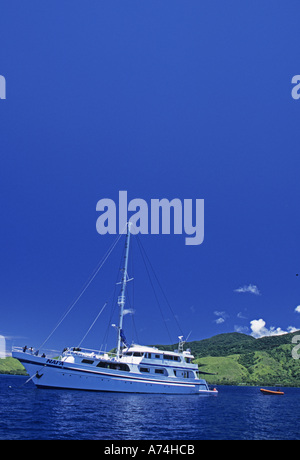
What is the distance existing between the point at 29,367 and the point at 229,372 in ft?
580

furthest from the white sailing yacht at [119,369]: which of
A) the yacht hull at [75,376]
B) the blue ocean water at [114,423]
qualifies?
the blue ocean water at [114,423]

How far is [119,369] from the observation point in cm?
4781

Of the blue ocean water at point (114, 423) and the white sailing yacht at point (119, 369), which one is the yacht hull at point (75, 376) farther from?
the blue ocean water at point (114, 423)

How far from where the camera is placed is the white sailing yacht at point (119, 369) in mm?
44578

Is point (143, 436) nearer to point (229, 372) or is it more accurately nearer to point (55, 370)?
point (55, 370)

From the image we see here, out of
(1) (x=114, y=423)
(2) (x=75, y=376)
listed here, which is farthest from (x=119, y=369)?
(1) (x=114, y=423)

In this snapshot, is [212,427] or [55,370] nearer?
[212,427]

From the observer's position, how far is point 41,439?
19750mm

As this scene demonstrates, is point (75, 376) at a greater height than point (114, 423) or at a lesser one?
lesser

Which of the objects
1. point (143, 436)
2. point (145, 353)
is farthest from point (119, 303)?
point (143, 436)

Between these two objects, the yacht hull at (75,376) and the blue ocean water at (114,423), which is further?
the yacht hull at (75,376)

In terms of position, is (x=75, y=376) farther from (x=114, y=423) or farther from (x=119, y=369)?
(x=114, y=423)

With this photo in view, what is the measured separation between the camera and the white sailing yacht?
44578mm
